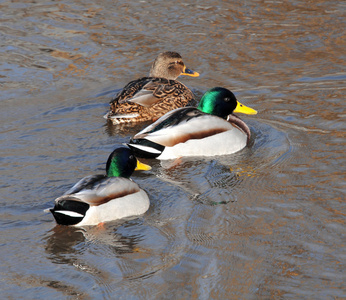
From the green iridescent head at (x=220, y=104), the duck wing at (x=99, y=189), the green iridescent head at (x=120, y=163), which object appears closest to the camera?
the duck wing at (x=99, y=189)

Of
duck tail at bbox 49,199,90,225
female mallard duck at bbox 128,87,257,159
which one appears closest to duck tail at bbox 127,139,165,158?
female mallard duck at bbox 128,87,257,159

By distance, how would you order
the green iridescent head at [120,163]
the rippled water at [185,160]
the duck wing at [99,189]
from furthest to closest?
the green iridescent head at [120,163]
the duck wing at [99,189]
the rippled water at [185,160]

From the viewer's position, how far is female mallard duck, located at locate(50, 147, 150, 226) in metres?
5.90

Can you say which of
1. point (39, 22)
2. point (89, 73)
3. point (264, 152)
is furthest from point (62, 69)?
point (264, 152)

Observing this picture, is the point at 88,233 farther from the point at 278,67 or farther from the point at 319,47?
the point at 319,47

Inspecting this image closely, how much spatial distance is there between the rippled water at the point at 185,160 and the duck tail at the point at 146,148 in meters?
0.11

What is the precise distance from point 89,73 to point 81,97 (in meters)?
0.97

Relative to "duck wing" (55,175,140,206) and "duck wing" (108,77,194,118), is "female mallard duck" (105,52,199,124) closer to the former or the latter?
"duck wing" (108,77,194,118)

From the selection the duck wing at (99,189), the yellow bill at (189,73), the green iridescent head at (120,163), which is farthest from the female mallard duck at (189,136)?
the yellow bill at (189,73)

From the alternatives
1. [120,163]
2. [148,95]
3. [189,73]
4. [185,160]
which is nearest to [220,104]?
[185,160]

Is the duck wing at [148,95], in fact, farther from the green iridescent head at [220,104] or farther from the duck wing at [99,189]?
the duck wing at [99,189]

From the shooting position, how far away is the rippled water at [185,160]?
17.0ft

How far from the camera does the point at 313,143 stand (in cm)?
787

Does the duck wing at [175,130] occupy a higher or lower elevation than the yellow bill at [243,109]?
lower
